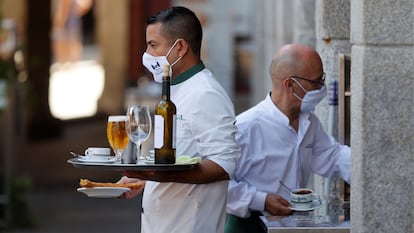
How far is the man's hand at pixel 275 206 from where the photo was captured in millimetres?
5578

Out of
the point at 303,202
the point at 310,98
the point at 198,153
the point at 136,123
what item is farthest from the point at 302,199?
the point at 136,123

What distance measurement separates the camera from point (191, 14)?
5.07m

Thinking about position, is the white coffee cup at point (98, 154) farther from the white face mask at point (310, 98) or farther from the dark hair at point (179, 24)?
the white face mask at point (310, 98)

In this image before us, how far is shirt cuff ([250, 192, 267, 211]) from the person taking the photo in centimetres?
560

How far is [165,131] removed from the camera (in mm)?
4730

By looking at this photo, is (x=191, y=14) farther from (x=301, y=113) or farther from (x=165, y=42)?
(x=301, y=113)

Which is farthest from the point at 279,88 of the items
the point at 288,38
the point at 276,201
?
the point at 288,38

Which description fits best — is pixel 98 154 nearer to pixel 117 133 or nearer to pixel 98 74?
pixel 117 133

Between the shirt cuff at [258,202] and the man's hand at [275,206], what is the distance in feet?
0.06

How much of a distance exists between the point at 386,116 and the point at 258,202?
1222mm

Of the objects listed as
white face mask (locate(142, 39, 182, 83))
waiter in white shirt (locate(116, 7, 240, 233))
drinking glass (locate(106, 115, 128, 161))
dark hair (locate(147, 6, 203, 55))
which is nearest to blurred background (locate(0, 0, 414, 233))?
waiter in white shirt (locate(116, 7, 240, 233))

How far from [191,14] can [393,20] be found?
916mm

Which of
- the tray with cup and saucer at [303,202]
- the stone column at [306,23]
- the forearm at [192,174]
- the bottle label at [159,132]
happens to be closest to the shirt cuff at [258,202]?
the tray with cup and saucer at [303,202]

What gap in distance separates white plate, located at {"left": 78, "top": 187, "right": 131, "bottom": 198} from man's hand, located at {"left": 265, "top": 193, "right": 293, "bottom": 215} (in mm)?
842
